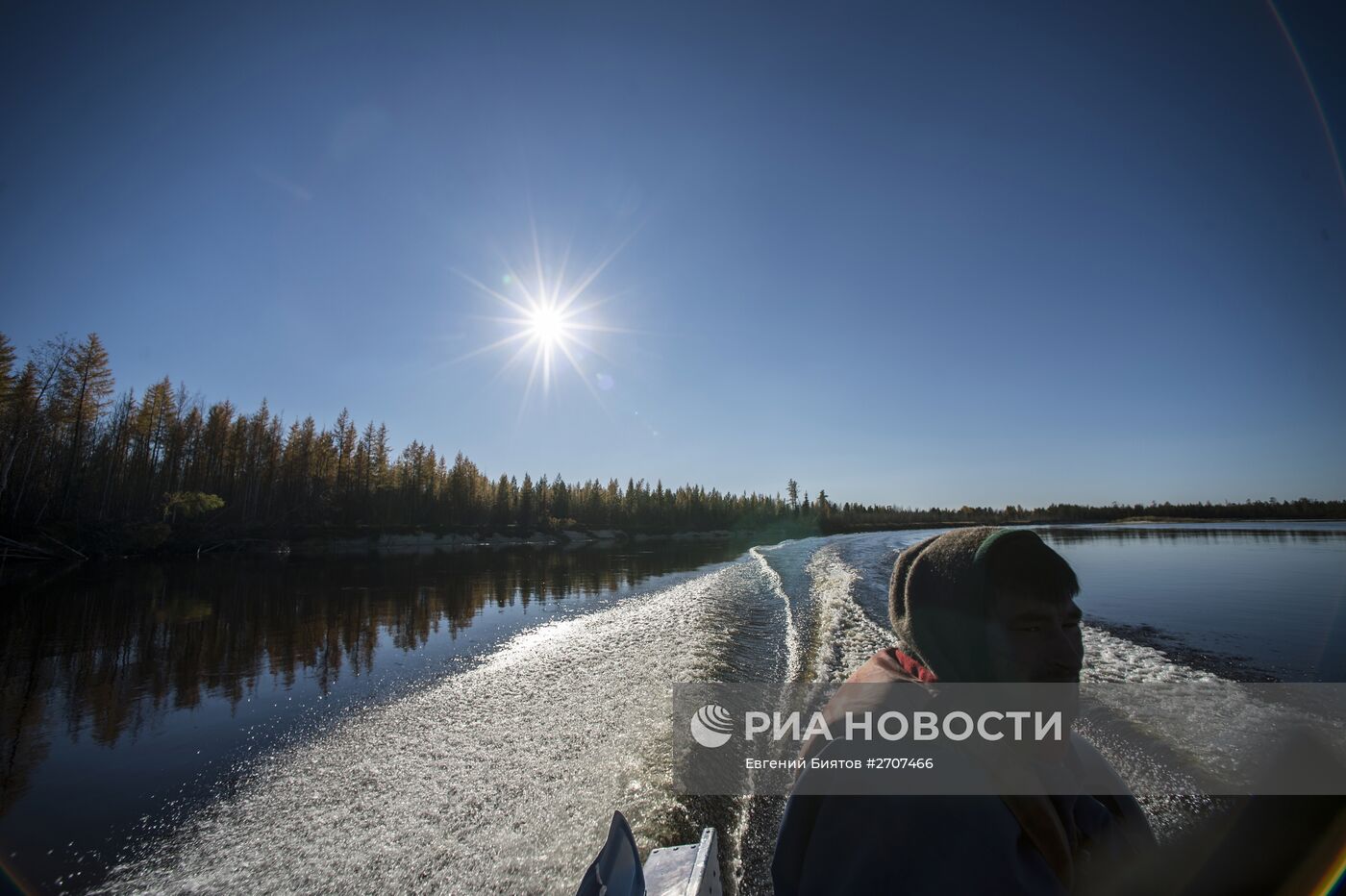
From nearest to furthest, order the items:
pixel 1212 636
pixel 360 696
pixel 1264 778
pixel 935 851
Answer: pixel 1264 778
pixel 935 851
pixel 360 696
pixel 1212 636

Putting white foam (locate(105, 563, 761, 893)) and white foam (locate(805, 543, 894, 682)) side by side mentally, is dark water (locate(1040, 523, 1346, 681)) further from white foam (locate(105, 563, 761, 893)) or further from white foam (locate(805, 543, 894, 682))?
white foam (locate(105, 563, 761, 893))

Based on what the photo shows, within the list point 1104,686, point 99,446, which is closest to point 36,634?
point 1104,686

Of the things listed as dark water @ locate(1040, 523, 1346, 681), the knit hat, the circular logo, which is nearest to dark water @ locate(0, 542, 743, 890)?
the circular logo

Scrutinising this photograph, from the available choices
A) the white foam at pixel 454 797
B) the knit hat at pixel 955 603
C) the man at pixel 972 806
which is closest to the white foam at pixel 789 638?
the white foam at pixel 454 797

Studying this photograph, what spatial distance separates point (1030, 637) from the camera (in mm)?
1804

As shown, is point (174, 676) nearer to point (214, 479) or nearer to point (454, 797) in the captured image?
point (454, 797)

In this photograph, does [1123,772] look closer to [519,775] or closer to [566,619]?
[519,775]

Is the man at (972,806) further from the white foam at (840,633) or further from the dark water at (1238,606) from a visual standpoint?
the dark water at (1238,606)

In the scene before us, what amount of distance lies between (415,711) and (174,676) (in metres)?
5.74

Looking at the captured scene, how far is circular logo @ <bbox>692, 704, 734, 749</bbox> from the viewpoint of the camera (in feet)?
18.7

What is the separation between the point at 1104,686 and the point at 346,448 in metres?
83.3

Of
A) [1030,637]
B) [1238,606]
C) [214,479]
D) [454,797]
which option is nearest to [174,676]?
[454,797]

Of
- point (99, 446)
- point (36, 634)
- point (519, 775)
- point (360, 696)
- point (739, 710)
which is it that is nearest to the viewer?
point (519, 775)

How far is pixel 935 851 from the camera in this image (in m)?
1.40
